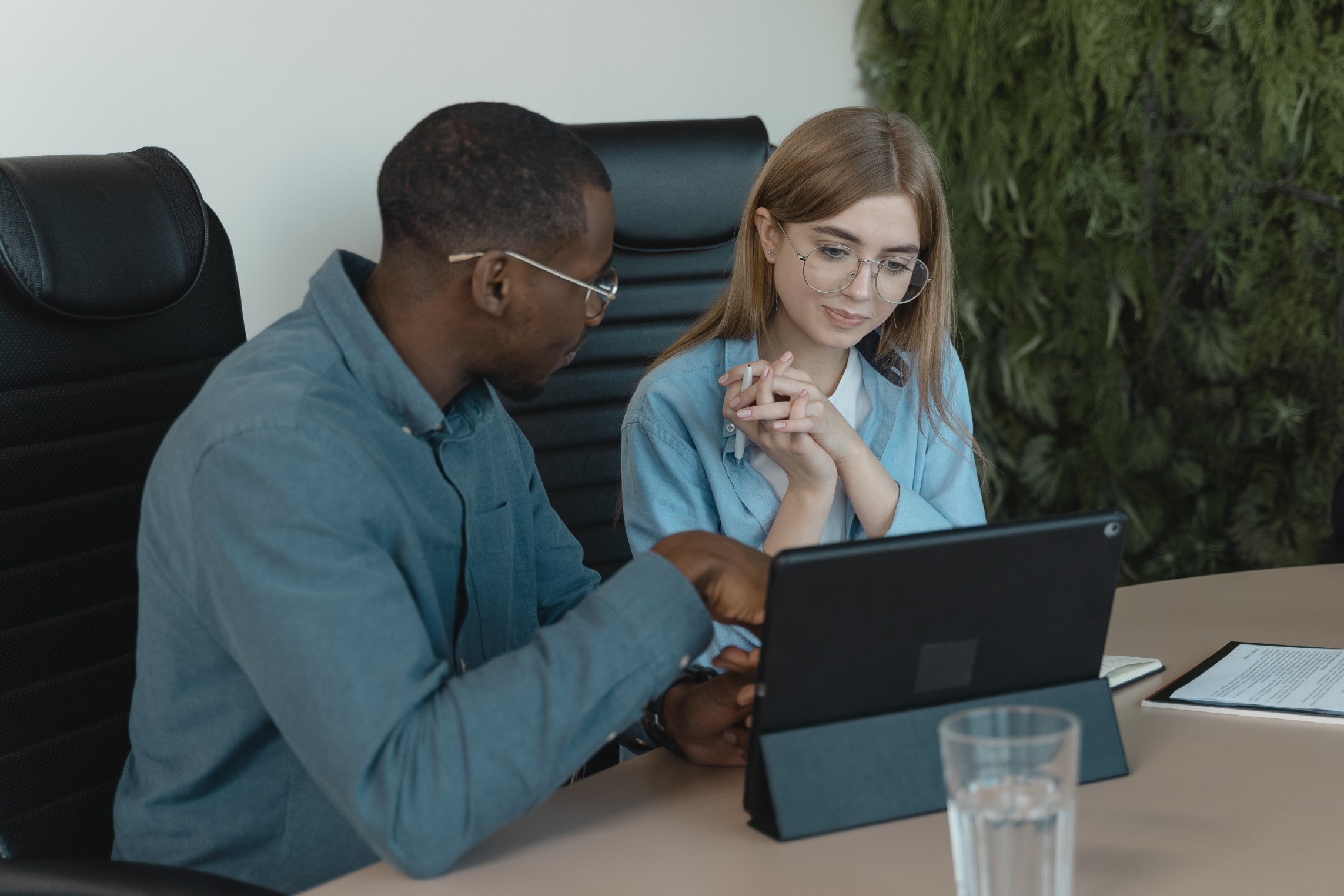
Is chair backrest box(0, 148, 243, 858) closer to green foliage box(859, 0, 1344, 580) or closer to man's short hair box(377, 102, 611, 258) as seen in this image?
man's short hair box(377, 102, 611, 258)

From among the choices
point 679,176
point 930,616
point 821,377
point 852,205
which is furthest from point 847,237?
point 930,616

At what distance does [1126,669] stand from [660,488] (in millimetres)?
573

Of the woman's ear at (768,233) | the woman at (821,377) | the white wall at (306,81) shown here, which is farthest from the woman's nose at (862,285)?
the white wall at (306,81)

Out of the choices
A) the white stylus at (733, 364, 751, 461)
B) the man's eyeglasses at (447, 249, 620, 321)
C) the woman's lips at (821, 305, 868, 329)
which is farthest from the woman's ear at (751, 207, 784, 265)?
the man's eyeglasses at (447, 249, 620, 321)

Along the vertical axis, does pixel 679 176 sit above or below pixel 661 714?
above

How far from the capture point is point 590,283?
105 cm

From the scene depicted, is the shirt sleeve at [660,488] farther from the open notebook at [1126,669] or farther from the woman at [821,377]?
the open notebook at [1126,669]

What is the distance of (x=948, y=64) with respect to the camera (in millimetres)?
2643

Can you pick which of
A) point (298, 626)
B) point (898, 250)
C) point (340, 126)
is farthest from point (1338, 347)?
point (298, 626)

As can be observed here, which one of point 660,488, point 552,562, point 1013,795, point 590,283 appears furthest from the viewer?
point 660,488

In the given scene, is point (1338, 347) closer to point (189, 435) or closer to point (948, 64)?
point (948, 64)

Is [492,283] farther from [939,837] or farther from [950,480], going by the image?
[950,480]

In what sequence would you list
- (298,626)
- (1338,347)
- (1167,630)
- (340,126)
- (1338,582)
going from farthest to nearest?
1. (1338,347)
2. (340,126)
3. (1338,582)
4. (1167,630)
5. (298,626)

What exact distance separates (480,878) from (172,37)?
132cm
